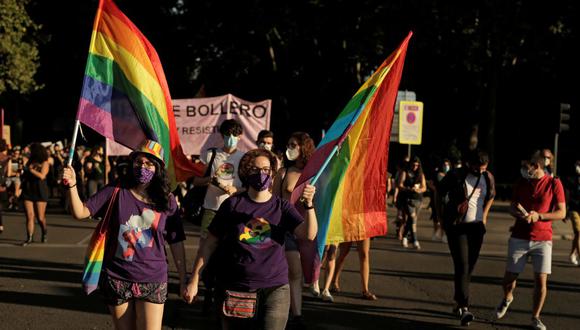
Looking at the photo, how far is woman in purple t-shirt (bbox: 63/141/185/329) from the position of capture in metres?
5.07

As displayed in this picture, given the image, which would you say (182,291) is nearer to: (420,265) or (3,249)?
(420,265)

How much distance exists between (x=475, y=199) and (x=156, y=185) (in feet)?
13.5

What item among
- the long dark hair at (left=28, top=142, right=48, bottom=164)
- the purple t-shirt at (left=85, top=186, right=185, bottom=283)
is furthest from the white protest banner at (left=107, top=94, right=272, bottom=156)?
the purple t-shirt at (left=85, top=186, right=185, bottom=283)

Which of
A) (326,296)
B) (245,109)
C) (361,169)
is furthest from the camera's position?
(245,109)

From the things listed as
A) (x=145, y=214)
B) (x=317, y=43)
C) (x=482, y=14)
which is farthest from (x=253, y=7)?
(x=145, y=214)

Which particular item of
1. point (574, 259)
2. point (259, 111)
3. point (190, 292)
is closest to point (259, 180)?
point (190, 292)

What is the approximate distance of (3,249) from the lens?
13312 mm

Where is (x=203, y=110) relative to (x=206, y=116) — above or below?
above

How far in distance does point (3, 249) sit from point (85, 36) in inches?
1174

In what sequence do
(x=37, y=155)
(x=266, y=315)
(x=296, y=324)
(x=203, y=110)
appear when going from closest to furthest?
(x=266, y=315) < (x=296, y=324) < (x=37, y=155) < (x=203, y=110)

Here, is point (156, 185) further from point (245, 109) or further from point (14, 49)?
point (14, 49)

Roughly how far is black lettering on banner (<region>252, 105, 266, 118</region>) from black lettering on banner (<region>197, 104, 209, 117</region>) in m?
0.93

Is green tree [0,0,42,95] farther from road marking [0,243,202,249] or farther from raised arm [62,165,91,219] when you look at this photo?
raised arm [62,165,91,219]

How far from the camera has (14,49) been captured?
32250 millimetres
